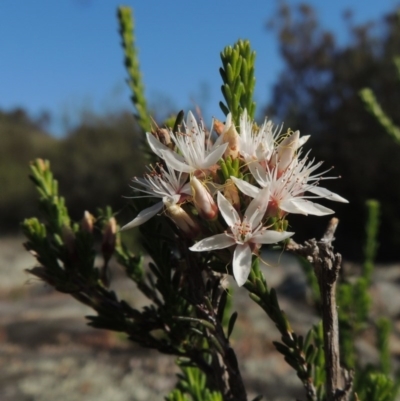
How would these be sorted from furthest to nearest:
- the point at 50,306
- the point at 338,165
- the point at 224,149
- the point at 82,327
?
the point at 338,165
the point at 50,306
the point at 82,327
the point at 224,149

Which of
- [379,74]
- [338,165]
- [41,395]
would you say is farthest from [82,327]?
[379,74]

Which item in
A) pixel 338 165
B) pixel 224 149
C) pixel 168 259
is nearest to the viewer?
pixel 224 149

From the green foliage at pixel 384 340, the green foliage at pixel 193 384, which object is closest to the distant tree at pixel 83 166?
the green foliage at pixel 384 340

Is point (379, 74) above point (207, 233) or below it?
above

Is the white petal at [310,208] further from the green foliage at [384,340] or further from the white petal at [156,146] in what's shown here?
the green foliage at [384,340]

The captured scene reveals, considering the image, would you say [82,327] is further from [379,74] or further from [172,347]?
[379,74]

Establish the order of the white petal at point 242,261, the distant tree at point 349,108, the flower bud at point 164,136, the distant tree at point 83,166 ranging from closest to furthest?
the white petal at point 242,261
the flower bud at point 164,136
the distant tree at point 349,108
the distant tree at point 83,166

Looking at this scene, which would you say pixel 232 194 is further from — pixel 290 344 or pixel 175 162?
pixel 290 344
